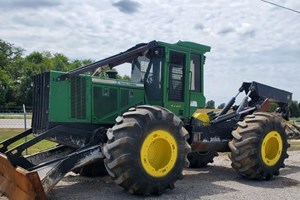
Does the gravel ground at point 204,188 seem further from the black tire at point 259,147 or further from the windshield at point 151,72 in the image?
the windshield at point 151,72

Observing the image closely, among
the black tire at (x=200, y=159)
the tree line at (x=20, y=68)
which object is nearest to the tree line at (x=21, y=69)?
the tree line at (x=20, y=68)

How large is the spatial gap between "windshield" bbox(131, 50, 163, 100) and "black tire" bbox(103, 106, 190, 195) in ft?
5.05

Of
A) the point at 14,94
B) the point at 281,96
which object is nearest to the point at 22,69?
the point at 14,94

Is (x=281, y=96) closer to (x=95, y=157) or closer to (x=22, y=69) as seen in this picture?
(x=95, y=157)

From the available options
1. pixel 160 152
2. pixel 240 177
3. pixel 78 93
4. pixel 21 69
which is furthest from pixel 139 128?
pixel 21 69

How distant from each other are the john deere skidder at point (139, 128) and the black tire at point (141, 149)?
2 cm

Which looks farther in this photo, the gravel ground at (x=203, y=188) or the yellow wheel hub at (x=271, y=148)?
the yellow wheel hub at (x=271, y=148)

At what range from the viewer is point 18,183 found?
6.79 m

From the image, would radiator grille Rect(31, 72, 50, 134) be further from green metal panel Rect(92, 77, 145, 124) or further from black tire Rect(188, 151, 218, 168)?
black tire Rect(188, 151, 218, 168)

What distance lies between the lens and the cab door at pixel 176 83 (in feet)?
30.6

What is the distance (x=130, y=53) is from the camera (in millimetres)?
8961

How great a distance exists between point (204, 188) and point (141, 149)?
1.93 metres

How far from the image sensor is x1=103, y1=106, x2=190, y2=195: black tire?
23.1 ft

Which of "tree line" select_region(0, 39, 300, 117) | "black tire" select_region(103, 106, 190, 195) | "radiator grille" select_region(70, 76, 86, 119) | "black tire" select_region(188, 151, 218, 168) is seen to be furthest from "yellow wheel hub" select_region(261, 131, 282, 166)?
"tree line" select_region(0, 39, 300, 117)
